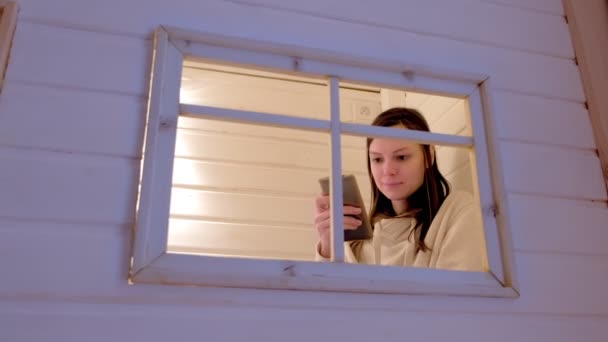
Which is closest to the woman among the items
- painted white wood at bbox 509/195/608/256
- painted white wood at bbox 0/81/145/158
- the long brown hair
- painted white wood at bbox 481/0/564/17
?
the long brown hair

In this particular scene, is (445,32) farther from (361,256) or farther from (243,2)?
(361,256)

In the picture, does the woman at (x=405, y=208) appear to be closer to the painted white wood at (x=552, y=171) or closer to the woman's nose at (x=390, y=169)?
the woman's nose at (x=390, y=169)

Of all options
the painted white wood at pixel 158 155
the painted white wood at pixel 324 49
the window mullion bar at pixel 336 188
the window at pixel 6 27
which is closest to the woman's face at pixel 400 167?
the painted white wood at pixel 324 49

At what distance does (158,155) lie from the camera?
3.24 ft

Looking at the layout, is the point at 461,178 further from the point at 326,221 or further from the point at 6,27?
the point at 6,27

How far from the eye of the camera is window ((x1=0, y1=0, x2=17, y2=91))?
0.98 m

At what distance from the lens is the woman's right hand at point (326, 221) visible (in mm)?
1305

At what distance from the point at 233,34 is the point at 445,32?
49 cm

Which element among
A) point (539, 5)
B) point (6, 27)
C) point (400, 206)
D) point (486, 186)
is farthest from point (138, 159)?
point (539, 5)

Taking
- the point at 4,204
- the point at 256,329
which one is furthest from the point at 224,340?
the point at 4,204

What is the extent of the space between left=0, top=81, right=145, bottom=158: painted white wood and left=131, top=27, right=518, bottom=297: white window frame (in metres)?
0.04

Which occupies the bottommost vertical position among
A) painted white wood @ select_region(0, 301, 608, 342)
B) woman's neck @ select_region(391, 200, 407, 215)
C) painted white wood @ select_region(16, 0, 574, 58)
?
painted white wood @ select_region(0, 301, 608, 342)

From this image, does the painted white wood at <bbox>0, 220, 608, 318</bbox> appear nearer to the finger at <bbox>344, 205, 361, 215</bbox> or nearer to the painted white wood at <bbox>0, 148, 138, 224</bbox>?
the painted white wood at <bbox>0, 148, 138, 224</bbox>

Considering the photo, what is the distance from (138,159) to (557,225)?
33.0 inches
